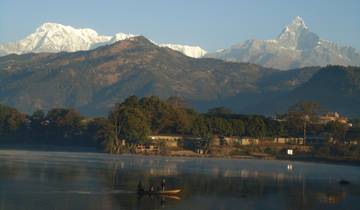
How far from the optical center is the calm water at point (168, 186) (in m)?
59.6

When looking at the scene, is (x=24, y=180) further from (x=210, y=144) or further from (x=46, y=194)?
(x=210, y=144)

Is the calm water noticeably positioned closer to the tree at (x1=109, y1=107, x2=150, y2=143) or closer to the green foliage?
the tree at (x1=109, y1=107, x2=150, y2=143)

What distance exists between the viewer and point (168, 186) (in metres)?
73.4

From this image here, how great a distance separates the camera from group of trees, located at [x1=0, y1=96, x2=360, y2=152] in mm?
153350

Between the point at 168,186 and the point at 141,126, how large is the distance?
78.9 meters

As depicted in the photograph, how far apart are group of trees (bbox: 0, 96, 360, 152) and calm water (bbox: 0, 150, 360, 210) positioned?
5165 centimetres

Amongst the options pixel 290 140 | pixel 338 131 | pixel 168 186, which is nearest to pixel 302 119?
pixel 290 140

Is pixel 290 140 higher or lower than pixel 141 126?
lower

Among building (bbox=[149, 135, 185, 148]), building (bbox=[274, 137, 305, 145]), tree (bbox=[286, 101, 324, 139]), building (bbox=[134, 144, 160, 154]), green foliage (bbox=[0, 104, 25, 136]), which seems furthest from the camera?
green foliage (bbox=[0, 104, 25, 136])

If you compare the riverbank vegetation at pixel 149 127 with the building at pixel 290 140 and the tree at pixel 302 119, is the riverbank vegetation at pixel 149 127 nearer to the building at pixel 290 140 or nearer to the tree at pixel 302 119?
the tree at pixel 302 119

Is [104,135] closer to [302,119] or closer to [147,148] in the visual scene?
[147,148]

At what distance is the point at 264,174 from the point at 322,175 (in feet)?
31.8

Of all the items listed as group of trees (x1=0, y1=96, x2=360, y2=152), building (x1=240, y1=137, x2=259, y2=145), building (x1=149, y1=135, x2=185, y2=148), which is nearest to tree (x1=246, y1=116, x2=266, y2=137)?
group of trees (x1=0, y1=96, x2=360, y2=152)

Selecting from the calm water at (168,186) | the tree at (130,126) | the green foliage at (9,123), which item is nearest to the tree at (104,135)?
the tree at (130,126)
